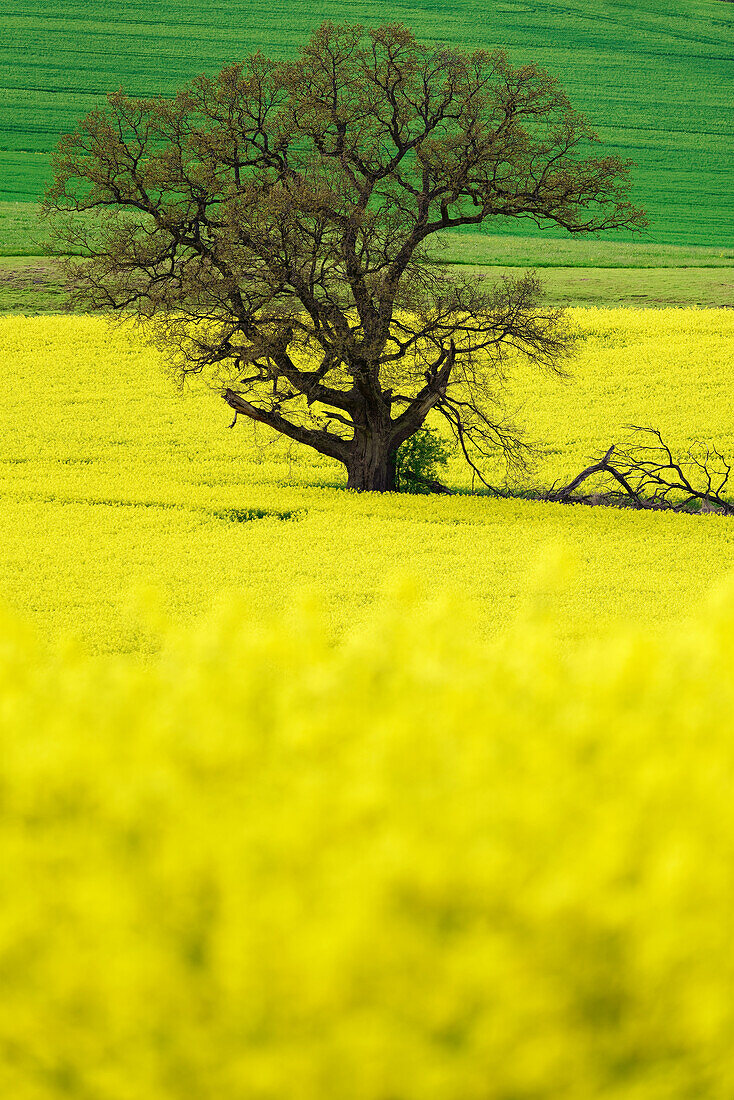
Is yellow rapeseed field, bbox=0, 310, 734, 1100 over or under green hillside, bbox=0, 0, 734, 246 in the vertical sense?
under

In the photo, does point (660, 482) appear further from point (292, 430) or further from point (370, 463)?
point (292, 430)

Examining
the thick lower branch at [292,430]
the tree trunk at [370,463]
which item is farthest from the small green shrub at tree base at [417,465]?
the thick lower branch at [292,430]

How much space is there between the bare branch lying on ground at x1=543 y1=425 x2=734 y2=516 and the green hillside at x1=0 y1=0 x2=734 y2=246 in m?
23.3


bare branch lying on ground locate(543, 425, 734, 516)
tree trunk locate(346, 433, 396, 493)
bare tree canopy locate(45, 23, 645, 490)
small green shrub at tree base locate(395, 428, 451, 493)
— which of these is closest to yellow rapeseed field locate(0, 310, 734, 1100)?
bare tree canopy locate(45, 23, 645, 490)

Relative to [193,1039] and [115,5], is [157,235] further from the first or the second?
[115,5]

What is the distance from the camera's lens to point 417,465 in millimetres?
13492

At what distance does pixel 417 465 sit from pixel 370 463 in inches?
31.1

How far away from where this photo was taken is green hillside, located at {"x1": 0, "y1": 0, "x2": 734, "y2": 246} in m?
42.4

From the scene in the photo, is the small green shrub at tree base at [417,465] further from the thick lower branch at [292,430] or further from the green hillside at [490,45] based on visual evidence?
the green hillside at [490,45]

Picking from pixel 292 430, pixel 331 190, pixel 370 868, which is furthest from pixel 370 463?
pixel 370 868

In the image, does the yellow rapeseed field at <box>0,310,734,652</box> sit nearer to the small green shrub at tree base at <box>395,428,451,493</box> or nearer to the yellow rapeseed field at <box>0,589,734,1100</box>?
the yellow rapeseed field at <box>0,589,734,1100</box>

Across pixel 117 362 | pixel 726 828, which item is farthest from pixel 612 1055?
pixel 117 362

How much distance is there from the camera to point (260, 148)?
473 inches

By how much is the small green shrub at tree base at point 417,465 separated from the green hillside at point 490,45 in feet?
85.3
